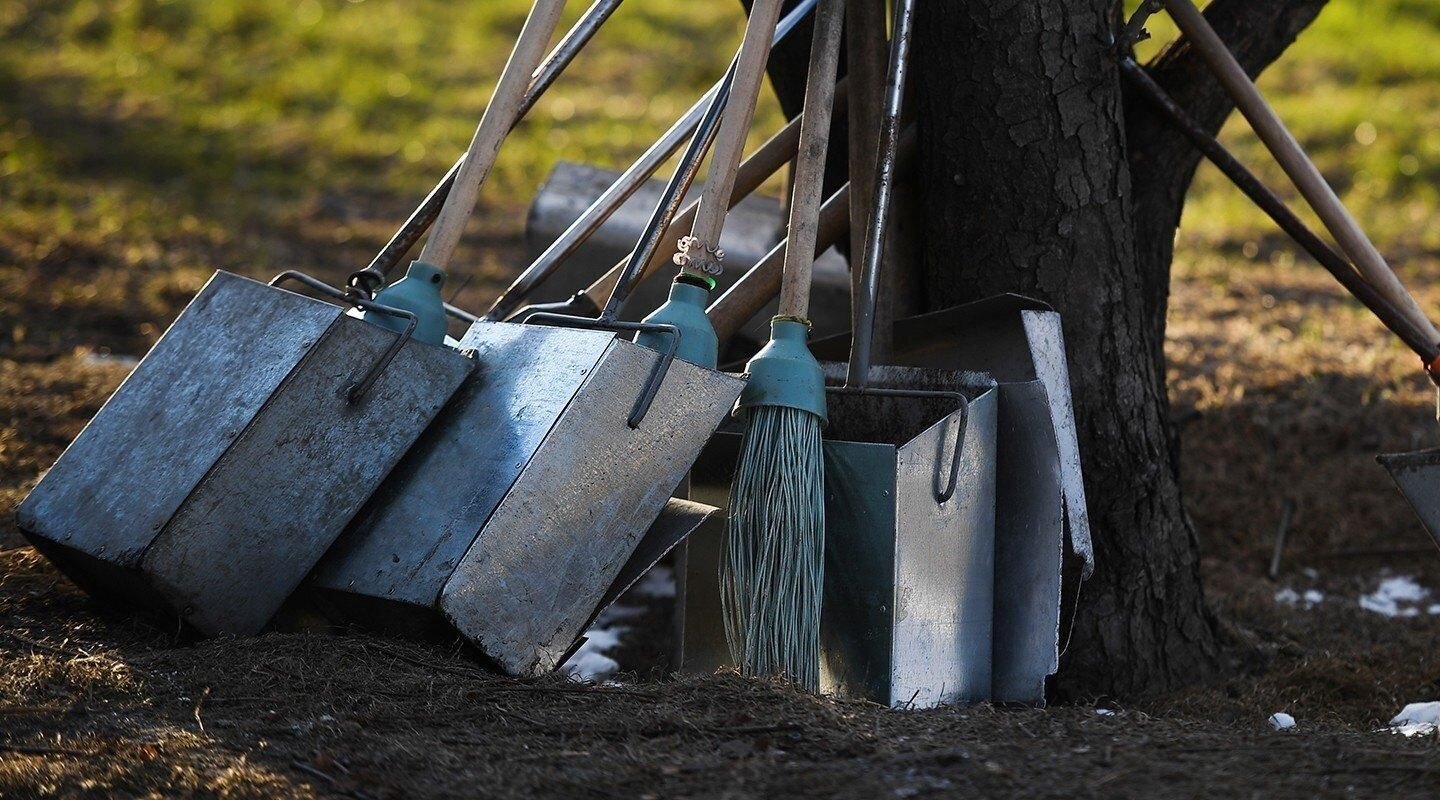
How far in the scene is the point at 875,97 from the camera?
2730mm

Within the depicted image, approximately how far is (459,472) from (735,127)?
0.77 m

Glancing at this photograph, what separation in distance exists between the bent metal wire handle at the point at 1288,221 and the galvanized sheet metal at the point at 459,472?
1.31 meters

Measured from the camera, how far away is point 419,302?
232 cm

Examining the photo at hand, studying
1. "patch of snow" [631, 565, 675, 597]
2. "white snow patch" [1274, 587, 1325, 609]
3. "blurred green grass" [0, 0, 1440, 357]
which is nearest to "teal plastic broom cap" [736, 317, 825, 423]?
"patch of snow" [631, 565, 675, 597]

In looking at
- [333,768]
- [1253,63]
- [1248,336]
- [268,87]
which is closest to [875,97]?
[1253,63]

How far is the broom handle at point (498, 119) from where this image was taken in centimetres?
249

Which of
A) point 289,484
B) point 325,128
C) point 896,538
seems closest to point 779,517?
point 896,538

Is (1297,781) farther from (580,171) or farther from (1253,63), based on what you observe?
(580,171)

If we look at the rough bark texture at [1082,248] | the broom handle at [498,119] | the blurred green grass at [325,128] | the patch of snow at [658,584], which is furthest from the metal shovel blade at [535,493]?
the blurred green grass at [325,128]

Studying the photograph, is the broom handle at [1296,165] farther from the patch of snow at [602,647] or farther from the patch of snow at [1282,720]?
the patch of snow at [602,647]

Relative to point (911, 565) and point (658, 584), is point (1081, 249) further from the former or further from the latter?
point (658, 584)

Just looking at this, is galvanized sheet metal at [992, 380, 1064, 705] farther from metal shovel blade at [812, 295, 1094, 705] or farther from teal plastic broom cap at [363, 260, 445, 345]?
teal plastic broom cap at [363, 260, 445, 345]

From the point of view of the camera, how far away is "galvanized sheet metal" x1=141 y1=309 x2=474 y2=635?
6.87 feet

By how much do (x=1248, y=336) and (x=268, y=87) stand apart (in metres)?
6.43
